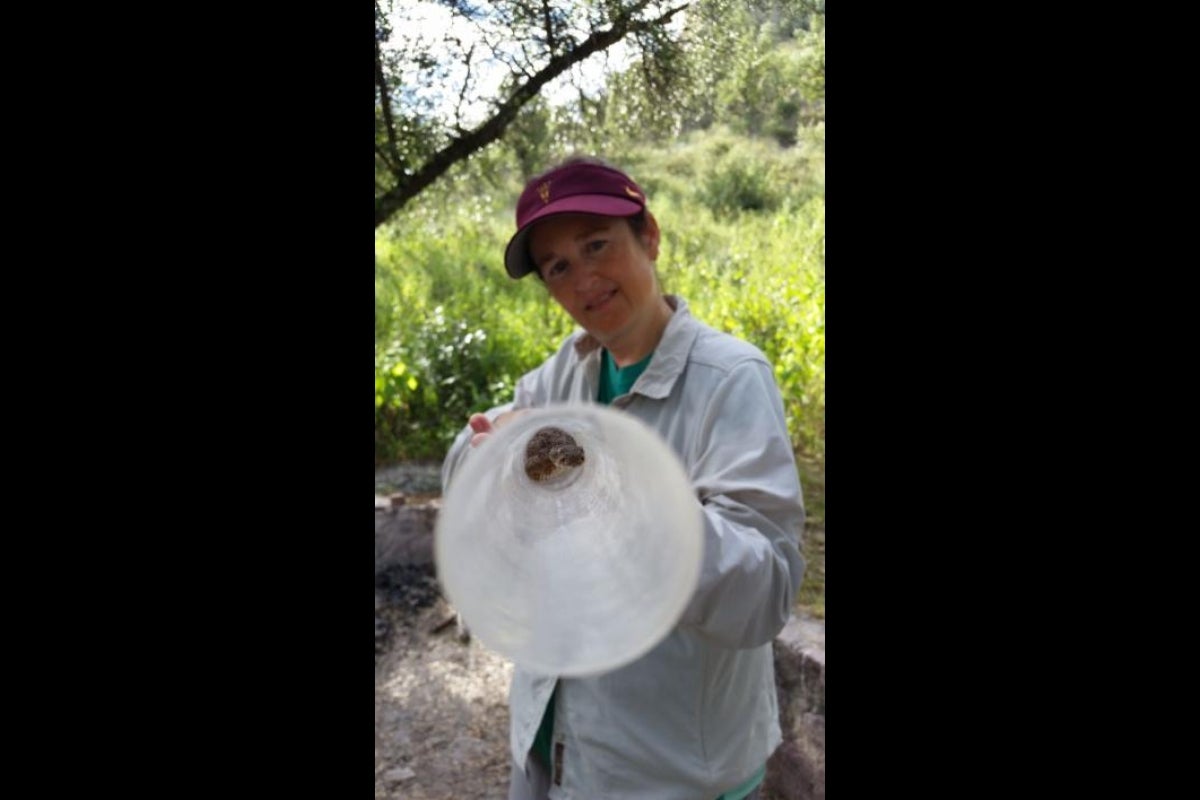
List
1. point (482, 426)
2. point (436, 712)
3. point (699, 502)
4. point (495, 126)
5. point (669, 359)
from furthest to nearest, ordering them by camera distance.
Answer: point (436, 712) < point (495, 126) < point (669, 359) < point (482, 426) < point (699, 502)

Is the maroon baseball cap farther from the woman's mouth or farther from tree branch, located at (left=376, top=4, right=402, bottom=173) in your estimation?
tree branch, located at (left=376, top=4, right=402, bottom=173)

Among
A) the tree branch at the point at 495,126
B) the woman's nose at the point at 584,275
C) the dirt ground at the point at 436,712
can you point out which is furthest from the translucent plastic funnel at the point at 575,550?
the dirt ground at the point at 436,712

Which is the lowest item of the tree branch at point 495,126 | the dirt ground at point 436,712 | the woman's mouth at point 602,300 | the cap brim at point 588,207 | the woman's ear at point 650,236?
the dirt ground at point 436,712

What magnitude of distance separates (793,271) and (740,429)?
9.47ft

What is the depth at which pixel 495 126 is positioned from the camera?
190 cm

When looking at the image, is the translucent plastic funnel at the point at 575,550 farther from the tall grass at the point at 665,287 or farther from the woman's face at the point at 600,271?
the tall grass at the point at 665,287

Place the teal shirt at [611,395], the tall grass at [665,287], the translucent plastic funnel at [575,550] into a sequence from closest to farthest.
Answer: the translucent plastic funnel at [575,550] < the teal shirt at [611,395] < the tall grass at [665,287]

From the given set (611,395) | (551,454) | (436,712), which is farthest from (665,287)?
(551,454)

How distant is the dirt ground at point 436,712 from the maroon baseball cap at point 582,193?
205cm

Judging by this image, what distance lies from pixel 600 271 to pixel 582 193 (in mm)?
114

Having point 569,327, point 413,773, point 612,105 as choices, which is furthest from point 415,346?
point 612,105

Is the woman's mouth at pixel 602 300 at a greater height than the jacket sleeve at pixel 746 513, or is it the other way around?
the woman's mouth at pixel 602 300

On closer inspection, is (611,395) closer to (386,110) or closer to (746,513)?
(746,513)

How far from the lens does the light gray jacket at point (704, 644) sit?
1064 millimetres
